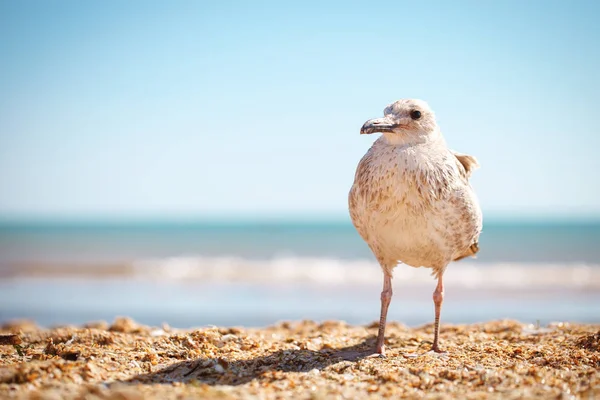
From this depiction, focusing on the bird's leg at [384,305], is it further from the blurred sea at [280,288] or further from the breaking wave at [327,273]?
the breaking wave at [327,273]

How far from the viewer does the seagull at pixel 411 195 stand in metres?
4.42

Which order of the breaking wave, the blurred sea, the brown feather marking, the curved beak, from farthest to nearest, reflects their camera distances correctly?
the breaking wave, the blurred sea, the brown feather marking, the curved beak

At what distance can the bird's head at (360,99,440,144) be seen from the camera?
4616 millimetres

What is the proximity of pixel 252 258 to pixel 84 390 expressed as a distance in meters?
22.0

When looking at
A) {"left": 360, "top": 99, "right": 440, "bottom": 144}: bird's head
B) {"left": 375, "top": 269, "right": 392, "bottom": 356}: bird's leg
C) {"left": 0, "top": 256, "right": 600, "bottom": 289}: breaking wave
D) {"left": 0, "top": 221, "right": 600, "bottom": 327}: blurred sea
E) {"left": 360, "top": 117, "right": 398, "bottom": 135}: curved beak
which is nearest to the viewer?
{"left": 360, "top": 117, "right": 398, "bottom": 135}: curved beak

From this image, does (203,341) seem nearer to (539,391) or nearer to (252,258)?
(539,391)

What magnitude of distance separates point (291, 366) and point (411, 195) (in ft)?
5.53

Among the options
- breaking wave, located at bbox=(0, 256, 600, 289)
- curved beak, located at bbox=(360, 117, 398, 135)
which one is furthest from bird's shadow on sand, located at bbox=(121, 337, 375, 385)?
breaking wave, located at bbox=(0, 256, 600, 289)

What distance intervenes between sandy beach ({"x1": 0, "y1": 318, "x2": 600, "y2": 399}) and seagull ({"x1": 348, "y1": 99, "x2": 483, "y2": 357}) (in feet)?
2.05

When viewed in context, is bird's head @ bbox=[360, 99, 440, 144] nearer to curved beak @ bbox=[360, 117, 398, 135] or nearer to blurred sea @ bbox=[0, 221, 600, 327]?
curved beak @ bbox=[360, 117, 398, 135]

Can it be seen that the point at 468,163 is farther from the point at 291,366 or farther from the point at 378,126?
the point at 291,366

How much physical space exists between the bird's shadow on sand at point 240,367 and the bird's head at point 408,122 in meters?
1.96

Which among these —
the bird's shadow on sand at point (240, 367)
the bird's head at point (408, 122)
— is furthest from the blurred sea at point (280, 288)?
the bird's head at point (408, 122)

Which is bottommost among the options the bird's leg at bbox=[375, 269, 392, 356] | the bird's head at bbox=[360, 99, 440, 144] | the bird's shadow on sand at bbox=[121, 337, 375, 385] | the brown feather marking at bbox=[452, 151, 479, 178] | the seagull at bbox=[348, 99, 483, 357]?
the bird's shadow on sand at bbox=[121, 337, 375, 385]
